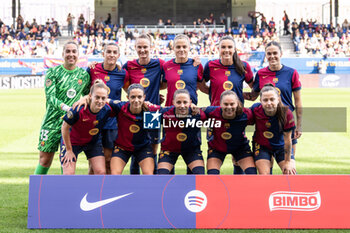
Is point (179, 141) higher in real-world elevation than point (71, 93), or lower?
lower

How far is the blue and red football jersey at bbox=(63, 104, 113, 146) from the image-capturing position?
5.29 meters

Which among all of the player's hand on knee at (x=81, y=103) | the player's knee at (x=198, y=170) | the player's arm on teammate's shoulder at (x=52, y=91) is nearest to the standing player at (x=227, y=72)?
the player's knee at (x=198, y=170)

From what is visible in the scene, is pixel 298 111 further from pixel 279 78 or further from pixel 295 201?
pixel 295 201

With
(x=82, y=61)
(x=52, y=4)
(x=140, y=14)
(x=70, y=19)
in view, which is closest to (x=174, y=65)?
(x=82, y=61)

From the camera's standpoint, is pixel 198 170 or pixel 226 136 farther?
pixel 226 136

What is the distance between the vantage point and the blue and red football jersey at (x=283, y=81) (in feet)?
19.3

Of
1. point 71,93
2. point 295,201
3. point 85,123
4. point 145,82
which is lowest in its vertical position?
point 295,201

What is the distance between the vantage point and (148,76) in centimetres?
617

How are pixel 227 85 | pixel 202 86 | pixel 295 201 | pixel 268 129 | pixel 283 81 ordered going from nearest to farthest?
pixel 295 201, pixel 268 129, pixel 283 81, pixel 227 85, pixel 202 86

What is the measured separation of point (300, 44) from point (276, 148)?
30.1 meters

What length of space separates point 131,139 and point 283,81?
1925 millimetres

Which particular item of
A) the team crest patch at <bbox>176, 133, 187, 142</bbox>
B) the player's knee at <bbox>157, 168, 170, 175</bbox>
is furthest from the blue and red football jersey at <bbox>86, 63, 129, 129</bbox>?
the player's knee at <bbox>157, 168, 170, 175</bbox>

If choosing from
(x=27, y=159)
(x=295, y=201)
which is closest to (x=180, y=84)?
(x=295, y=201)

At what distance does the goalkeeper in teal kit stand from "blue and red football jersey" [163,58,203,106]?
102cm
